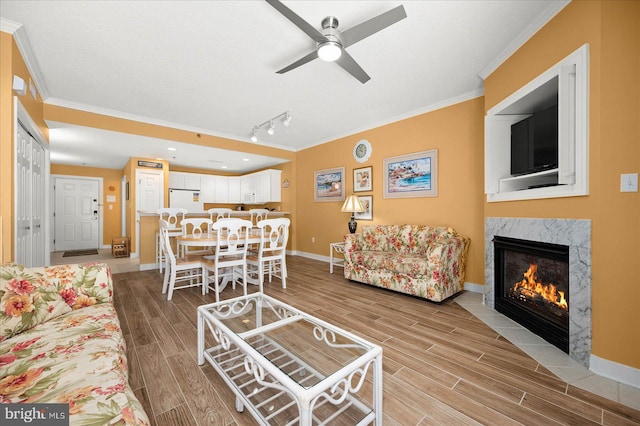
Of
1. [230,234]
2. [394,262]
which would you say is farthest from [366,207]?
[230,234]

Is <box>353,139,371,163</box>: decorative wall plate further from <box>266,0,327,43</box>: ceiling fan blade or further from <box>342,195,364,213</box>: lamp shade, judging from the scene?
<box>266,0,327,43</box>: ceiling fan blade

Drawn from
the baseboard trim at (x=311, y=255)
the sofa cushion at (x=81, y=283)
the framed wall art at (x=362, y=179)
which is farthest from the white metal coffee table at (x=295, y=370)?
the baseboard trim at (x=311, y=255)

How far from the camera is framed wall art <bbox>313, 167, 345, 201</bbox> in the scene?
5.07 m

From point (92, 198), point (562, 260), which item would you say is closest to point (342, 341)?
point (562, 260)

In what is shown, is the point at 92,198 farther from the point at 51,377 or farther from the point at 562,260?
the point at 562,260

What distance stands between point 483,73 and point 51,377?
13.4 feet

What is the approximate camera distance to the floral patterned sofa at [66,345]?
2.74 feet

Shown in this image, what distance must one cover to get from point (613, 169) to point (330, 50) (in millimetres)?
2102

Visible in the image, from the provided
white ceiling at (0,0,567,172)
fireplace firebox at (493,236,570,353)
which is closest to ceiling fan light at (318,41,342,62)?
white ceiling at (0,0,567,172)

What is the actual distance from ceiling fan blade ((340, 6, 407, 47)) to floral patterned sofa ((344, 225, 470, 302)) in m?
2.21

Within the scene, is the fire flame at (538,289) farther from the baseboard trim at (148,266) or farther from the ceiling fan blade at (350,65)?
the baseboard trim at (148,266)

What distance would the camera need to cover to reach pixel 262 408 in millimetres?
1349

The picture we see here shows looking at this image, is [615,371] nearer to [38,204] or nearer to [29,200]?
[29,200]

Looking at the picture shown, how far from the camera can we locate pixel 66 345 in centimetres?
118
